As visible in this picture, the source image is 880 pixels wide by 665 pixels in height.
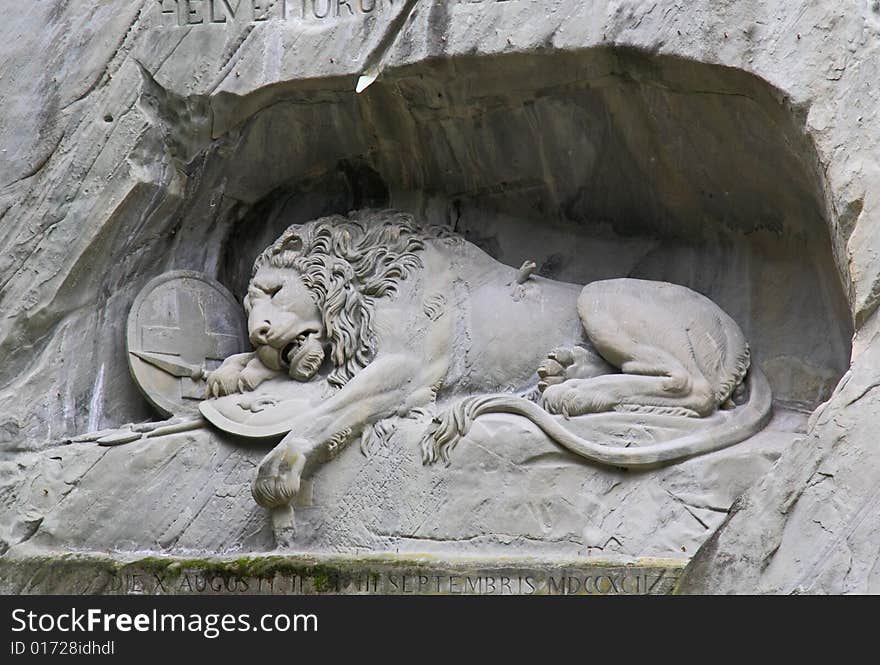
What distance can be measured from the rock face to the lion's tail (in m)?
0.07

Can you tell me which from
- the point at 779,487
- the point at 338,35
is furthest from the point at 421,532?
the point at 338,35

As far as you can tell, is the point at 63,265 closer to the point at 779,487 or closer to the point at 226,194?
the point at 226,194

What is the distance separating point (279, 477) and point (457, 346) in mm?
822

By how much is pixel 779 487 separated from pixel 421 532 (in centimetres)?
136

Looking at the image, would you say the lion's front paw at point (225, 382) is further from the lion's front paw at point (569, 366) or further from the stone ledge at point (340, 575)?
the lion's front paw at point (569, 366)

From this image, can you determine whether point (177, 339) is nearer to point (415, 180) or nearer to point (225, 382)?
point (225, 382)

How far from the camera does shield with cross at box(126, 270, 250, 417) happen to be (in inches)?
277

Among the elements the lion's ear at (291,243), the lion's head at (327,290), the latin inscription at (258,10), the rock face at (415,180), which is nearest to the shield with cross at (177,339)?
the rock face at (415,180)

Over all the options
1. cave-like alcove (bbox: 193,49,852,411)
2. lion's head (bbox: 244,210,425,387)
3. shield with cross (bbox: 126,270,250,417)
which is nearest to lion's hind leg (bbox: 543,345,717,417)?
cave-like alcove (bbox: 193,49,852,411)

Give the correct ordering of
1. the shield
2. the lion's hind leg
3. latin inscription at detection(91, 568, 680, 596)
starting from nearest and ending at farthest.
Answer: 1. latin inscription at detection(91, 568, 680, 596)
2. the lion's hind leg
3. the shield

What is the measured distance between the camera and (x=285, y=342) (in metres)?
6.88

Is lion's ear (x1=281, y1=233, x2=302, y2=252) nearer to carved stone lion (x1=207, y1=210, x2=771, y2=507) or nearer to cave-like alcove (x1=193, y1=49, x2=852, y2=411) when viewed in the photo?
carved stone lion (x1=207, y1=210, x2=771, y2=507)

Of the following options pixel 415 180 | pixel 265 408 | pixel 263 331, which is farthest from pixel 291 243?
pixel 265 408

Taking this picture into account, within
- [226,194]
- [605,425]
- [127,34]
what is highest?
[127,34]
